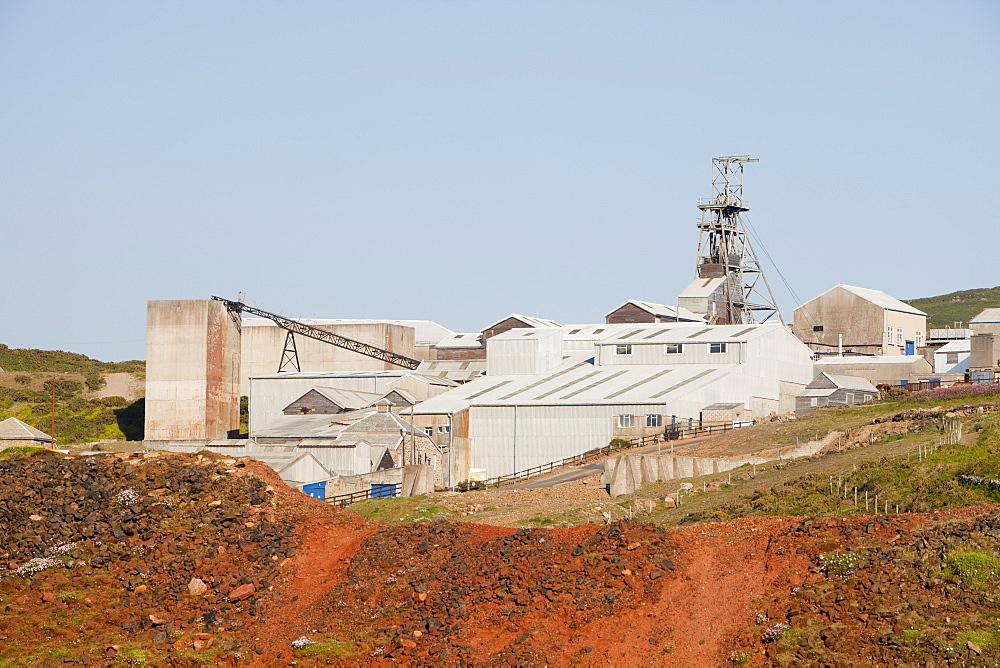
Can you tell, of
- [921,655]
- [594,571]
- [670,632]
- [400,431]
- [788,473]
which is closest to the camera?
[921,655]

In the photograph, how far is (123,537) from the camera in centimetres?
3394

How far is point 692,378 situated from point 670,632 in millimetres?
55440

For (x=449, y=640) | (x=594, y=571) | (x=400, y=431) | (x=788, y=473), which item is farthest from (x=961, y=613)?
(x=400, y=431)

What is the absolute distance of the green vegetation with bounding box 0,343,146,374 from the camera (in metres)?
140

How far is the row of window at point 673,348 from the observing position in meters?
86.6

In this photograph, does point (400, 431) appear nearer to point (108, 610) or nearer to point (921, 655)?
point (108, 610)

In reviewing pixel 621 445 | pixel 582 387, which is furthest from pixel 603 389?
pixel 621 445

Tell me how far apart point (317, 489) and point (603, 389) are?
28643 mm

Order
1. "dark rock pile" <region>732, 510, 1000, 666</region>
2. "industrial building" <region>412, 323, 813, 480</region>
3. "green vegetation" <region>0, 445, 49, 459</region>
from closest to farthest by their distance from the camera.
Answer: "dark rock pile" <region>732, 510, 1000, 666</region> → "green vegetation" <region>0, 445, 49, 459</region> → "industrial building" <region>412, 323, 813, 480</region>

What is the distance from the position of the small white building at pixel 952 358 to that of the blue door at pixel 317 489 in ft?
205

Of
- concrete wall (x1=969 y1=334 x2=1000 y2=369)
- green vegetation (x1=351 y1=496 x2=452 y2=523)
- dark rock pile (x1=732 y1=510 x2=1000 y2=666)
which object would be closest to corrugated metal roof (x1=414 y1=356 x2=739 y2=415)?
concrete wall (x1=969 y1=334 x2=1000 y2=369)

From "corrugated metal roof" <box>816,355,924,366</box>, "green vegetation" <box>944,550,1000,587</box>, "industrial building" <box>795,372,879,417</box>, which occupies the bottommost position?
"green vegetation" <box>944,550,1000,587</box>

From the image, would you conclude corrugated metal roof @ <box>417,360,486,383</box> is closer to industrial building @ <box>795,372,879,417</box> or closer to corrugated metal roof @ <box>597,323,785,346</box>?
corrugated metal roof @ <box>597,323,785,346</box>

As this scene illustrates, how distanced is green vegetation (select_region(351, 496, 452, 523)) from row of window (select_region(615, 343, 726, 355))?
37533mm
